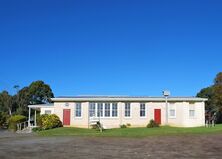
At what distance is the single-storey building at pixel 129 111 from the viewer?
41.2 m

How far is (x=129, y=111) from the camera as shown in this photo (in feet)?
136

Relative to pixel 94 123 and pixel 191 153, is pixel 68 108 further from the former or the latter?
pixel 191 153

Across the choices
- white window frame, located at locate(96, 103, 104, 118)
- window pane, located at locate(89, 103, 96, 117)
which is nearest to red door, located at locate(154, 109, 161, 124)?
white window frame, located at locate(96, 103, 104, 118)

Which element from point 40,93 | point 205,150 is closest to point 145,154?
point 205,150

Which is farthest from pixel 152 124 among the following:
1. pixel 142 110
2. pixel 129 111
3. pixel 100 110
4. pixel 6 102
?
pixel 6 102

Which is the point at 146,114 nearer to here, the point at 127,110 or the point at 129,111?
the point at 129,111

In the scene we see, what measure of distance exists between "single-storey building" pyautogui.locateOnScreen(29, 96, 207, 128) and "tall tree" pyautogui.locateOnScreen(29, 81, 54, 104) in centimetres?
4514

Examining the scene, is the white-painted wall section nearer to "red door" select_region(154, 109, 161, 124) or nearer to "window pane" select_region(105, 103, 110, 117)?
"red door" select_region(154, 109, 161, 124)

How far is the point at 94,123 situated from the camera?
40.0 metres

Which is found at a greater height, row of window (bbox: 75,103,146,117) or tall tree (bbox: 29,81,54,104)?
tall tree (bbox: 29,81,54,104)

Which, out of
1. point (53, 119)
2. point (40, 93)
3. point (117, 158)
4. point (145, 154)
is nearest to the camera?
point (117, 158)

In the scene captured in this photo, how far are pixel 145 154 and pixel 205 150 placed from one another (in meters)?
2.82

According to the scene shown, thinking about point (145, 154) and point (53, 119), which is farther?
point (53, 119)

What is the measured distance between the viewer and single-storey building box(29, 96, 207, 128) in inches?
1624
